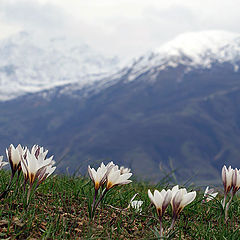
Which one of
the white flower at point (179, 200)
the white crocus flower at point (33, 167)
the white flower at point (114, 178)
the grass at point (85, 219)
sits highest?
the white crocus flower at point (33, 167)

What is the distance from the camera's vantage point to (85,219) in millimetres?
4285

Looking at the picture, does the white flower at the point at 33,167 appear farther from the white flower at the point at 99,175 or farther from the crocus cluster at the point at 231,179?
the crocus cluster at the point at 231,179

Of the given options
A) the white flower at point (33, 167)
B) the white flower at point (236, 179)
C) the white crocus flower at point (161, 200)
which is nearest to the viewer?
the white crocus flower at point (161, 200)

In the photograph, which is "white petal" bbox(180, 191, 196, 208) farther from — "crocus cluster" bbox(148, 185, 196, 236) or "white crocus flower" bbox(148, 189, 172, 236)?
"white crocus flower" bbox(148, 189, 172, 236)

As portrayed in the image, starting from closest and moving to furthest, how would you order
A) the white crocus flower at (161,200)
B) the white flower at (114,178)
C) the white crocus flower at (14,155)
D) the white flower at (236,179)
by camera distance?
the white crocus flower at (161,200) < the white flower at (114,178) < the white crocus flower at (14,155) < the white flower at (236,179)

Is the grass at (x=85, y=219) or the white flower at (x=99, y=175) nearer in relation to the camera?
the grass at (x=85, y=219)

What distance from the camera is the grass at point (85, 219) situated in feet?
11.9

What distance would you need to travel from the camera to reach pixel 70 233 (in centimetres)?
381

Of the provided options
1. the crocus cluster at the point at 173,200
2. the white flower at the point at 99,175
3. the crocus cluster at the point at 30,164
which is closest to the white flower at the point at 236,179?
the crocus cluster at the point at 173,200

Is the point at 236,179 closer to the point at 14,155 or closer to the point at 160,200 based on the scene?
the point at 160,200

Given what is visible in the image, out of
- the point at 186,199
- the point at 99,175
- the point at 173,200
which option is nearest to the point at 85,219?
the point at 99,175

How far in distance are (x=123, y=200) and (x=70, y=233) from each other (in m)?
1.52

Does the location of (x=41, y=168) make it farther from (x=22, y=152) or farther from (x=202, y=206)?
(x=202, y=206)

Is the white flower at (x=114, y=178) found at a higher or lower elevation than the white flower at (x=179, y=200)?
higher
